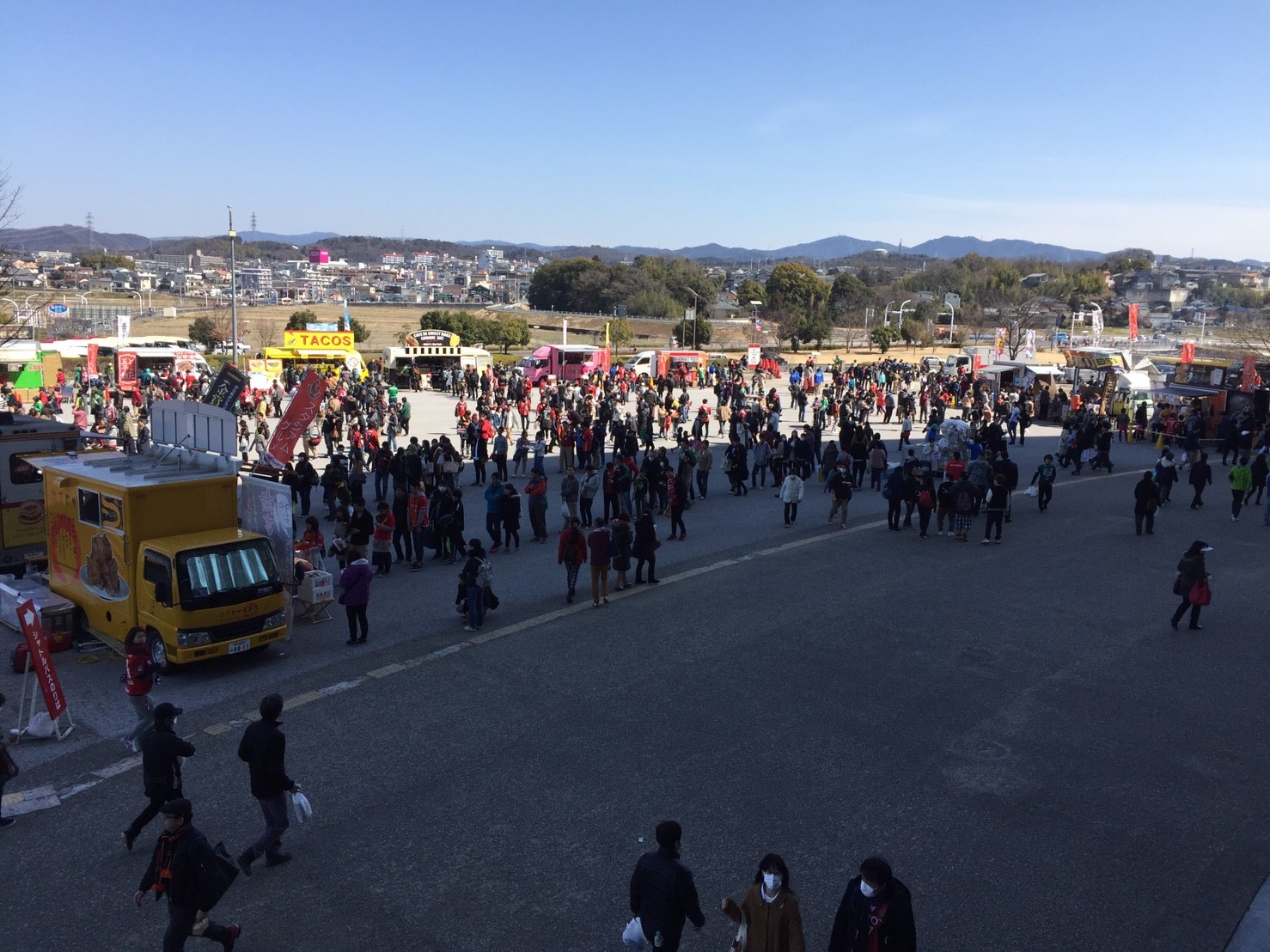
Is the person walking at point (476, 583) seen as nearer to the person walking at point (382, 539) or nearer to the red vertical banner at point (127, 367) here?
the person walking at point (382, 539)

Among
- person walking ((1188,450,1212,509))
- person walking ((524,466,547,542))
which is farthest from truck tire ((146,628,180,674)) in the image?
person walking ((1188,450,1212,509))

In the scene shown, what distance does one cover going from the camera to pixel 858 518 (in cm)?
1978

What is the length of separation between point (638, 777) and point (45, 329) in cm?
7701

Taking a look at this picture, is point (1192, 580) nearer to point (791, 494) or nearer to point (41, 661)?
point (791, 494)

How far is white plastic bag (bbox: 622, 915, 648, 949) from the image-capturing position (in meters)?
5.23

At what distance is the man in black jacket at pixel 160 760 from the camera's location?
23.0 ft

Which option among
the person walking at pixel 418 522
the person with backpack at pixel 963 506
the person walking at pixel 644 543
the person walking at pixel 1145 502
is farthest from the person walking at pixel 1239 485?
the person walking at pixel 418 522

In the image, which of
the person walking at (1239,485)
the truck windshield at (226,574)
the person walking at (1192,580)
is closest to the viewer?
the truck windshield at (226,574)

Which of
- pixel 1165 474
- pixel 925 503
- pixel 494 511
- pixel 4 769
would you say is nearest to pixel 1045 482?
pixel 1165 474

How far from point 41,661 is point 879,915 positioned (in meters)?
8.15

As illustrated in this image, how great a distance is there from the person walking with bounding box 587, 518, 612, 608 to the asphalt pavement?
0.32m

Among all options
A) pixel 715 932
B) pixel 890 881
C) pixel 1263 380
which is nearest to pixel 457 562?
pixel 715 932

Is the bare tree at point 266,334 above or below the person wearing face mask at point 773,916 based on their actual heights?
below

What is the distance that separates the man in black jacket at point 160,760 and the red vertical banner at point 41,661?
285 cm
